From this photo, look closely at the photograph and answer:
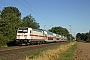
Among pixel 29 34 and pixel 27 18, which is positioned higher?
pixel 27 18

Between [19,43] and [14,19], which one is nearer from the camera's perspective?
[19,43]

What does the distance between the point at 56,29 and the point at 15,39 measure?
125 metres

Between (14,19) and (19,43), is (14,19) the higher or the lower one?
the higher one

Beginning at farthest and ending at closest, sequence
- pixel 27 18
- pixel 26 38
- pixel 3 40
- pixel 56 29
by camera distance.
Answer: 1. pixel 56 29
2. pixel 27 18
3. pixel 26 38
4. pixel 3 40

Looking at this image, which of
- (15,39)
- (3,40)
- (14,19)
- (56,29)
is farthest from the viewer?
(56,29)

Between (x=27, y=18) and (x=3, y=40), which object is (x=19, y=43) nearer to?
(x=3, y=40)

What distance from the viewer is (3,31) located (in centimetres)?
3784

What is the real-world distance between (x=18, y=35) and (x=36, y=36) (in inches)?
235

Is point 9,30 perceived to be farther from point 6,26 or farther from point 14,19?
point 14,19

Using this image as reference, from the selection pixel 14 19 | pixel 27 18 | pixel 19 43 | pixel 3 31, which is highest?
pixel 27 18

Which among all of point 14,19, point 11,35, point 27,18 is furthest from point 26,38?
point 27,18

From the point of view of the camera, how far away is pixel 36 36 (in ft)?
140

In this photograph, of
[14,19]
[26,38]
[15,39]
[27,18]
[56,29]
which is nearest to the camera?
[26,38]

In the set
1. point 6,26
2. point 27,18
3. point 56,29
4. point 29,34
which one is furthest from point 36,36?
point 56,29
